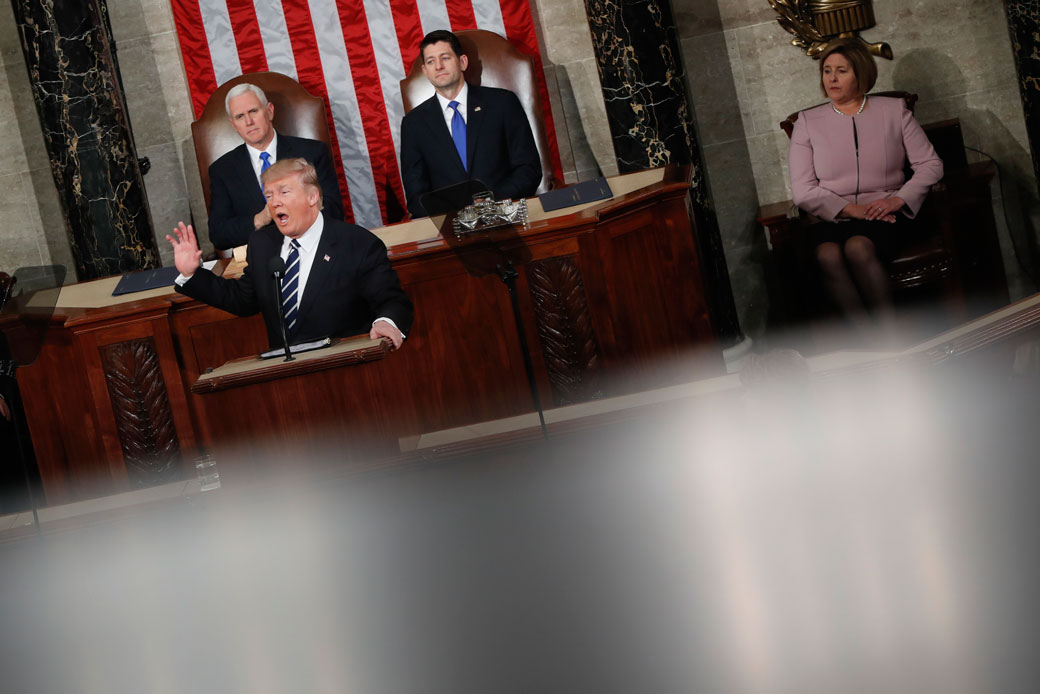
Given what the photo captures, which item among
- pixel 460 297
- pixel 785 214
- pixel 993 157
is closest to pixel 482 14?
pixel 785 214

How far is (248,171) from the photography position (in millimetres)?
5176

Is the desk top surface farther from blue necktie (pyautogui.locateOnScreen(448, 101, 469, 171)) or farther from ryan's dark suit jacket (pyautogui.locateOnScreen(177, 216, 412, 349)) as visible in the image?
ryan's dark suit jacket (pyautogui.locateOnScreen(177, 216, 412, 349))

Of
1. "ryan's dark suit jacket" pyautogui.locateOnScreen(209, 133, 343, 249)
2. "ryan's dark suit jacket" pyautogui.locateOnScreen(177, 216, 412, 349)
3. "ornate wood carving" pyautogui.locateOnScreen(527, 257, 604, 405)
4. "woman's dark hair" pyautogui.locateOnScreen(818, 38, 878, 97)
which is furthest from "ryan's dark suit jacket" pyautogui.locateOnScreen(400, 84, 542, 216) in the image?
"ryan's dark suit jacket" pyautogui.locateOnScreen(177, 216, 412, 349)

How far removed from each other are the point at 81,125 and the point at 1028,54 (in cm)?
478

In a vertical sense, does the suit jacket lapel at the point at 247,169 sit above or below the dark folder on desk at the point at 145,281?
above

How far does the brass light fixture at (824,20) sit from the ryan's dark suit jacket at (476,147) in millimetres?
1844

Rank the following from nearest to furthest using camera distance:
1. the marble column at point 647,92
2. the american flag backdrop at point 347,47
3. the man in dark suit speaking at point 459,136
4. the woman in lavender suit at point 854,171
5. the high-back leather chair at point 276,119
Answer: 1. the woman in lavender suit at point 854,171
2. the man in dark suit speaking at point 459,136
3. the marble column at point 647,92
4. the high-back leather chair at point 276,119
5. the american flag backdrop at point 347,47

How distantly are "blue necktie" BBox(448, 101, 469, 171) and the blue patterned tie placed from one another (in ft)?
6.28

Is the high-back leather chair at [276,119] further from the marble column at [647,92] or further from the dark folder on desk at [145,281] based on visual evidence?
the marble column at [647,92]

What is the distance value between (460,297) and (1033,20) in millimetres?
3246

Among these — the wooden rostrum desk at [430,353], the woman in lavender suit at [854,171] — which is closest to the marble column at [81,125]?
the wooden rostrum desk at [430,353]

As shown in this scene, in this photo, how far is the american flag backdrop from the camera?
243 inches

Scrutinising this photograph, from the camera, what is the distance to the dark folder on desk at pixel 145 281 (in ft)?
14.9

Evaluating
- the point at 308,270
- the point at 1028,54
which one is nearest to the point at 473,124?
the point at 308,270
